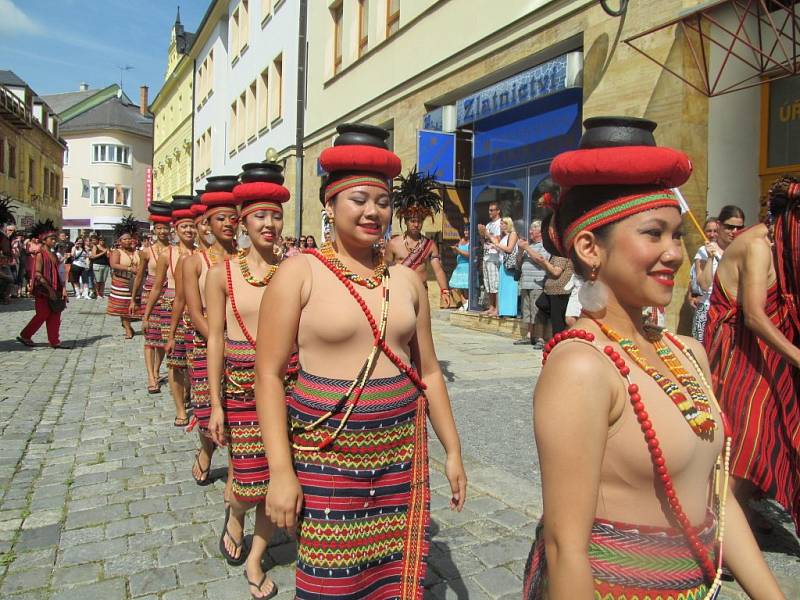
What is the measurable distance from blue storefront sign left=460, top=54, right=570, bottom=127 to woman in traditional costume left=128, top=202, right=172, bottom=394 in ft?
20.3

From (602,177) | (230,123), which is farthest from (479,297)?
(230,123)

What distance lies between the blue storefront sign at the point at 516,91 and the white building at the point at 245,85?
10.5 meters

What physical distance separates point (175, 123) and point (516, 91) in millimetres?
39839

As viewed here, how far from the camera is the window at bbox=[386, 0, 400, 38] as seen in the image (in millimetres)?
15820

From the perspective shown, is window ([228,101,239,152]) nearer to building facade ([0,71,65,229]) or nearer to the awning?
building facade ([0,71,65,229])

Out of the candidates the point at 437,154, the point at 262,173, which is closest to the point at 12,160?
the point at 437,154

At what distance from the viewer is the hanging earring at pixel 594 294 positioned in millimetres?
1605

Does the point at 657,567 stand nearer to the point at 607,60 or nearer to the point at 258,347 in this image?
the point at 258,347

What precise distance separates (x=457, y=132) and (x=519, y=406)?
9.02 meters

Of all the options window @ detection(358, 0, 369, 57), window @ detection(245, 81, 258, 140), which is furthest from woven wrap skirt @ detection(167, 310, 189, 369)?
window @ detection(245, 81, 258, 140)

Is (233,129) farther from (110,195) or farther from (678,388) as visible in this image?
(110,195)

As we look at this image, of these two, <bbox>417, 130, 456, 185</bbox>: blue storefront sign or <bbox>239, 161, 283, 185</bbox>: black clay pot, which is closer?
<bbox>239, 161, 283, 185</bbox>: black clay pot

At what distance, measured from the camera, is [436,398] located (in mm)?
2615

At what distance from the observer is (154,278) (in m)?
8.58
